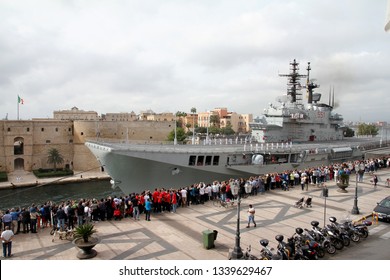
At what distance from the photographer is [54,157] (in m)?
61.1

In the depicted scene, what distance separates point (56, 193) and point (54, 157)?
16528 mm

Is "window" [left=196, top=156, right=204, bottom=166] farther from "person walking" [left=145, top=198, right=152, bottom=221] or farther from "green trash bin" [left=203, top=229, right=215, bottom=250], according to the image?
"green trash bin" [left=203, top=229, right=215, bottom=250]

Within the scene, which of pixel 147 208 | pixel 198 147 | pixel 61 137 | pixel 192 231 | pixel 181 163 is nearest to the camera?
pixel 192 231

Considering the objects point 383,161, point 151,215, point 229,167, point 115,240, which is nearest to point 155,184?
point 229,167

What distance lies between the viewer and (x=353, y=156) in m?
35.5

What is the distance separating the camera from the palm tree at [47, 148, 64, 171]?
6103cm

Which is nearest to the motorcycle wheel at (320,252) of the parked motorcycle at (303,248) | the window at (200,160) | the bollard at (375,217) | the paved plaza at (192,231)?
the parked motorcycle at (303,248)

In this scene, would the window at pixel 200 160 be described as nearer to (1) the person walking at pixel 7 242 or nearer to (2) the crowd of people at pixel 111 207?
(2) the crowd of people at pixel 111 207

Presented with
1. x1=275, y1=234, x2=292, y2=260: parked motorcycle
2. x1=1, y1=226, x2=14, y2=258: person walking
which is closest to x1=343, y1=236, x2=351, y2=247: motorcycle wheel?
x1=275, y1=234, x2=292, y2=260: parked motorcycle

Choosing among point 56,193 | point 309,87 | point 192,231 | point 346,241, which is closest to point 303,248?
point 346,241

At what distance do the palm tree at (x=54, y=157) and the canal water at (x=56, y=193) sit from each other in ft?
36.1

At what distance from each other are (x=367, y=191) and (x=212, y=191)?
426 inches

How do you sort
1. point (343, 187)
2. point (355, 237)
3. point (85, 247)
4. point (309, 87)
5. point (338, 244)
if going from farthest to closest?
point (309, 87) < point (343, 187) < point (355, 237) < point (338, 244) < point (85, 247)

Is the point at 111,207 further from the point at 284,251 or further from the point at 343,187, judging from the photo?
the point at 343,187
